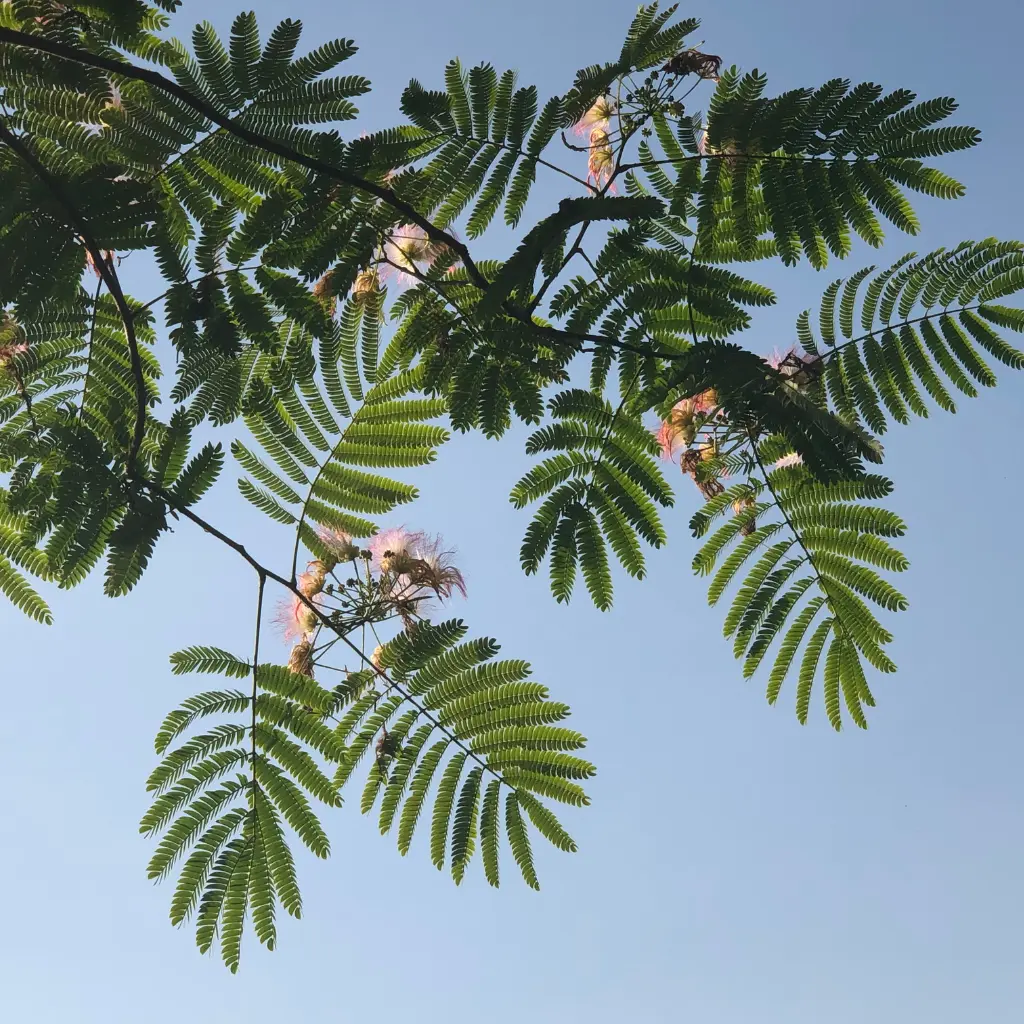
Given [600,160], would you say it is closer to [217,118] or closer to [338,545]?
[217,118]

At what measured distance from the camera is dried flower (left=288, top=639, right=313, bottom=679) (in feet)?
12.2

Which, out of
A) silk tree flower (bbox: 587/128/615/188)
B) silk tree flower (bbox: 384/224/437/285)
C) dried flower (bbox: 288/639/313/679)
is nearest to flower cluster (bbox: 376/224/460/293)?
silk tree flower (bbox: 384/224/437/285)

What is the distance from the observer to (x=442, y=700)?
3.65m

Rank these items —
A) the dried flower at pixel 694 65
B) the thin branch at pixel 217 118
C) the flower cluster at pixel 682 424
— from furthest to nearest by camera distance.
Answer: the flower cluster at pixel 682 424, the dried flower at pixel 694 65, the thin branch at pixel 217 118

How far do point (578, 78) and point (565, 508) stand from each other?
1.35 meters

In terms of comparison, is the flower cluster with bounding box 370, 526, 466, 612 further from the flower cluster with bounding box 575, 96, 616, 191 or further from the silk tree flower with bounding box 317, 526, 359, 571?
the flower cluster with bounding box 575, 96, 616, 191

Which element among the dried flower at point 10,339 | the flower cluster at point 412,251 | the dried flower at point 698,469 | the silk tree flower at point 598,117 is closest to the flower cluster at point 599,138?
the silk tree flower at point 598,117

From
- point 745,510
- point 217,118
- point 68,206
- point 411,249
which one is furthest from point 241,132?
point 745,510

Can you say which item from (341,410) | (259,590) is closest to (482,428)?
(341,410)

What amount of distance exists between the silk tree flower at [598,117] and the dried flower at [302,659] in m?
1.97

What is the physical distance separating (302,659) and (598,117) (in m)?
2.08

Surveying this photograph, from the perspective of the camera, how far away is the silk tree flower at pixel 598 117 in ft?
11.4

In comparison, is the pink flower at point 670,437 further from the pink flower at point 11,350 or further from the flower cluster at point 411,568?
the pink flower at point 11,350

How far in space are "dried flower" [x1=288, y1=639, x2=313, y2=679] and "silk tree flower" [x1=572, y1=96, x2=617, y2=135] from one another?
1.97 metres
